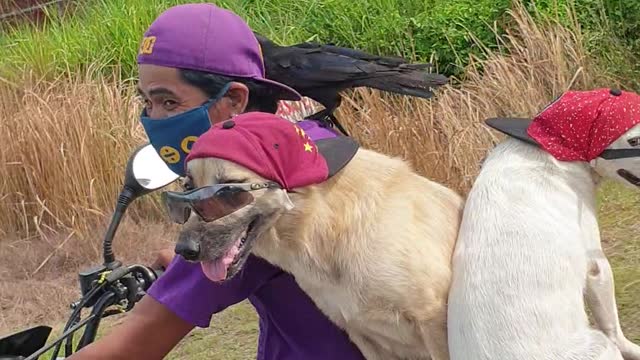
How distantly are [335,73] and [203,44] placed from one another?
1.06 feet

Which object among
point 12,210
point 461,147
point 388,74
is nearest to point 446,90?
point 461,147

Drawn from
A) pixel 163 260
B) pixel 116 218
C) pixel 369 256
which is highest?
pixel 369 256

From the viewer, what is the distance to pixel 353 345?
2.32 metres

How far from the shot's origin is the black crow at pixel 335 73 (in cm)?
228

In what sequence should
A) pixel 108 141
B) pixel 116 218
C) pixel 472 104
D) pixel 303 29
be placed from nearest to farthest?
pixel 116 218 → pixel 472 104 → pixel 108 141 → pixel 303 29

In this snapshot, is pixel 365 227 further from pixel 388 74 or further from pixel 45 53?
pixel 45 53

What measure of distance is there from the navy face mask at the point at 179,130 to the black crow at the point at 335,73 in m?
0.21

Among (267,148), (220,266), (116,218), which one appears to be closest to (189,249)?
(220,266)

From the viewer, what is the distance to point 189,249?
6.32 feet

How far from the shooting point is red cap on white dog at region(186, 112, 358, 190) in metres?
1.91

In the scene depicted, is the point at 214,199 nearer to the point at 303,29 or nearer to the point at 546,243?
the point at 546,243

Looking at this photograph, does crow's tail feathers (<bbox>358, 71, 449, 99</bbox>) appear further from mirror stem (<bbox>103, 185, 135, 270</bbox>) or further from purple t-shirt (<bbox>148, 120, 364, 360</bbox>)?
mirror stem (<bbox>103, 185, 135, 270</bbox>)

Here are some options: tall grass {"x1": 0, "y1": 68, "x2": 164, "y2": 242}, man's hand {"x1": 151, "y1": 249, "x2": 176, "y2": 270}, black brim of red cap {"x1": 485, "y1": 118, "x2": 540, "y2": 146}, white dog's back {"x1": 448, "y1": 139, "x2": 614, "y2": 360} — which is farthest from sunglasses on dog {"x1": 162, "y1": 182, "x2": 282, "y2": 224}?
tall grass {"x1": 0, "y1": 68, "x2": 164, "y2": 242}

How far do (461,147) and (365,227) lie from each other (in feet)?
13.1
